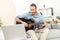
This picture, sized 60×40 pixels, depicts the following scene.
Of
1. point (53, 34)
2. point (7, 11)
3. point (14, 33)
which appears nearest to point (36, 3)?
point (7, 11)

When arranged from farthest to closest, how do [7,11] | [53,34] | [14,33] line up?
1. [7,11]
2. [53,34]
3. [14,33]

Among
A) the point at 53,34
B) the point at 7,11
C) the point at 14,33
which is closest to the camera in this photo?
the point at 14,33

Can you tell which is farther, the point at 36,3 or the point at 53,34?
the point at 36,3

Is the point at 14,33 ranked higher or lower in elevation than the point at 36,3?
lower

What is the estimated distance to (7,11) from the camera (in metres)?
3.89

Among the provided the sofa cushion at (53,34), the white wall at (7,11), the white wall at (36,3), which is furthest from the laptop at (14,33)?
the white wall at (36,3)

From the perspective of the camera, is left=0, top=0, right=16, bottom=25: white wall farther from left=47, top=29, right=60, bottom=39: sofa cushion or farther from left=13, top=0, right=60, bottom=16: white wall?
left=47, top=29, right=60, bottom=39: sofa cushion

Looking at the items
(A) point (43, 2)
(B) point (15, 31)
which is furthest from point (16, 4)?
(B) point (15, 31)

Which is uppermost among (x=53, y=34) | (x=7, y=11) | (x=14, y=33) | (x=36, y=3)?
(x=36, y=3)

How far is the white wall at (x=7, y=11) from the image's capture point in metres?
3.78

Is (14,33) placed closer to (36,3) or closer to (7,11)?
(7,11)

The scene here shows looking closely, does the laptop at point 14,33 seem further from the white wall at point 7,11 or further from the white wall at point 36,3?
the white wall at point 36,3

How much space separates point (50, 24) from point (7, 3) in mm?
1490

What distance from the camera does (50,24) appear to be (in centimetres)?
299
